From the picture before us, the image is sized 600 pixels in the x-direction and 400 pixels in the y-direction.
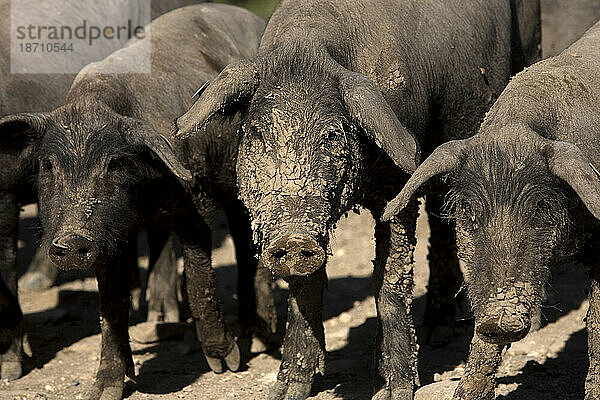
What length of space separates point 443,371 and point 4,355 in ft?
9.63

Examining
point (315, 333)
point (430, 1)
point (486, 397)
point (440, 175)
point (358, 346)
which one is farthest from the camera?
point (358, 346)

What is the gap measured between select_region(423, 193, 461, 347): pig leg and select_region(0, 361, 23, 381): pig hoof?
112 inches

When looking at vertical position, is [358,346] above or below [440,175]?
below

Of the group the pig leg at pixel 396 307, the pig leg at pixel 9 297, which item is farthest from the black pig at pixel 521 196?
the pig leg at pixel 9 297

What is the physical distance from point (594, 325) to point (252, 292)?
3.06 meters

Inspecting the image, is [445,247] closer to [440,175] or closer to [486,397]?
[486,397]

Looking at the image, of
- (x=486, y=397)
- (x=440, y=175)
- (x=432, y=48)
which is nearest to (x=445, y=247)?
(x=432, y=48)

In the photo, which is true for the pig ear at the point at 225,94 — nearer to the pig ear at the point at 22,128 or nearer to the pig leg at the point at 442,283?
the pig ear at the point at 22,128

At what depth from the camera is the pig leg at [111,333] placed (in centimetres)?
703

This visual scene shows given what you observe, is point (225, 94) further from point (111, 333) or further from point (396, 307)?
point (111, 333)

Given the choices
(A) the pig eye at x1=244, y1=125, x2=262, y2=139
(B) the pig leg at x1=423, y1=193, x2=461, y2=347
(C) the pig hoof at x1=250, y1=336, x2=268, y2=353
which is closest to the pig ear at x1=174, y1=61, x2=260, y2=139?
(A) the pig eye at x1=244, y1=125, x2=262, y2=139

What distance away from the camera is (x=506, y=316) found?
197 inches

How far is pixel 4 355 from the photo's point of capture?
25.4ft

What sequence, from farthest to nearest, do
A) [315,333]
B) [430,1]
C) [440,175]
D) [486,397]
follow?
1. [430,1]
2. [315,333]
3. [486,397]
4. [440,175]
